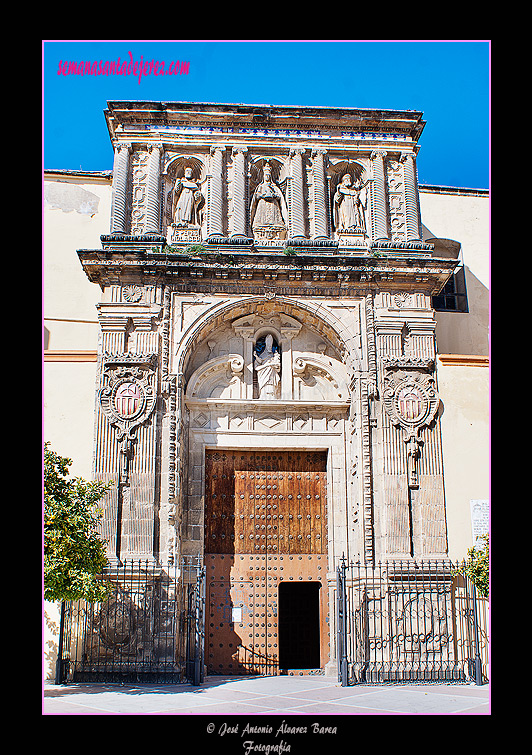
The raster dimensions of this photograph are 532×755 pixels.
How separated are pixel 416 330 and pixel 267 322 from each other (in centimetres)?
312

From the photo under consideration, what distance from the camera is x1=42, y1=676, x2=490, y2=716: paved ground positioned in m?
8.63

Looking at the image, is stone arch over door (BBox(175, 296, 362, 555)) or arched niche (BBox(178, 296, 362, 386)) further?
arched niche (BBox(178, 296, 362, 386))

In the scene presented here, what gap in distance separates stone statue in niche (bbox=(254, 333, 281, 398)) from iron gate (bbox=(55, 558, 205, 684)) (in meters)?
4.05

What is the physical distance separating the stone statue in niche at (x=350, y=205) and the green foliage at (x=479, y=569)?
716cm

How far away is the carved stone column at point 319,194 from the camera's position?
51.7ft

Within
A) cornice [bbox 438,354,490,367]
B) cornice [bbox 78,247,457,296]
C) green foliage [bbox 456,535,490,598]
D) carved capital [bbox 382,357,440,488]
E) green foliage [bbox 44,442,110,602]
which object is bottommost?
green foliage [bbox 456,535,490,598]

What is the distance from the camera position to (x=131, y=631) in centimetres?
1275

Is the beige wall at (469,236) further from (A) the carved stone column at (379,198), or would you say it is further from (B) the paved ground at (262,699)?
(B) the paved ground at (262,699)

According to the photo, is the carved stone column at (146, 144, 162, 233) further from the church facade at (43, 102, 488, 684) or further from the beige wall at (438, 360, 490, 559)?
the beige wall at (438, 360, 490, 559)

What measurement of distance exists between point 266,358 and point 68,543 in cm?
647

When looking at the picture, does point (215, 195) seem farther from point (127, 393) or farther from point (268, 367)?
point (127, 393)

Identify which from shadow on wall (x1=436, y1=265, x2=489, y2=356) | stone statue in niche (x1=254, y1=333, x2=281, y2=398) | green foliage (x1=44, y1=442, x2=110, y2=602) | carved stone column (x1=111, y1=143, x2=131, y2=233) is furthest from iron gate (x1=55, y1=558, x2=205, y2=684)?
shadow on wall (x1=436, y1=265, x2=489, y2=356)

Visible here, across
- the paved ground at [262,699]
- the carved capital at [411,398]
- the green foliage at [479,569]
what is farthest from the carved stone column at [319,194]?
the paved ground at [262,699]

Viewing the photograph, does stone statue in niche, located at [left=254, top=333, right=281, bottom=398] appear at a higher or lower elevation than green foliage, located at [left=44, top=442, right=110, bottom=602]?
higher
